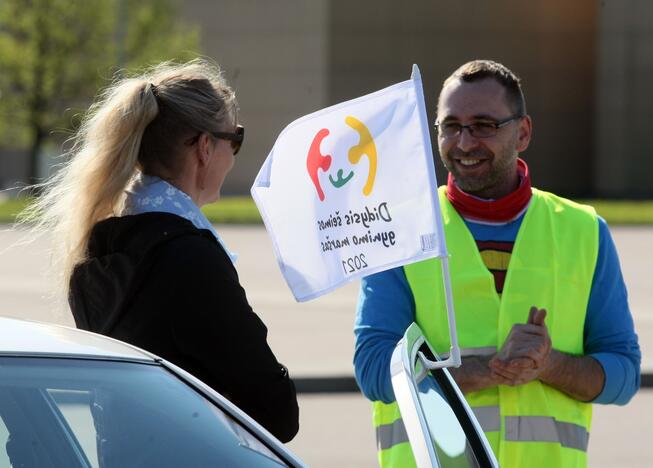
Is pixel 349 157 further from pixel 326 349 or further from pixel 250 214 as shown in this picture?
pixel 250 214

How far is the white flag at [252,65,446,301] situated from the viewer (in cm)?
330

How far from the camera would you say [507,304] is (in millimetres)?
3750

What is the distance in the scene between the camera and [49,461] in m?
2.63

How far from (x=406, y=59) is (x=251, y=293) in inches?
1527

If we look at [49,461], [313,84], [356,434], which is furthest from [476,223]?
[313,84]

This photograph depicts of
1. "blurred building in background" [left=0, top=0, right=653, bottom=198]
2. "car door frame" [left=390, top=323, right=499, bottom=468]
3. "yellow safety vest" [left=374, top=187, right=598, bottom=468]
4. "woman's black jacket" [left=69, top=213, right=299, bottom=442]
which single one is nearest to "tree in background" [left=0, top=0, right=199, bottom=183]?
"blurred building in background" [left=0, top=0, right=653, bottom=198]

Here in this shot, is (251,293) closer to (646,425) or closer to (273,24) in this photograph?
(646,425)

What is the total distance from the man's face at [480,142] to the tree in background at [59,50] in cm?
4232

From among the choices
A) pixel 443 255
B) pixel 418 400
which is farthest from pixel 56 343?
pixel 443 255

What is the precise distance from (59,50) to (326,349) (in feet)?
120

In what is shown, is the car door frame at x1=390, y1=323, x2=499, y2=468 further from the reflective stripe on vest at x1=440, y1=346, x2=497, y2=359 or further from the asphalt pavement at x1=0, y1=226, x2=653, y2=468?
the asphalt pavement at x1=0, y1=226, x2=653, y2=468

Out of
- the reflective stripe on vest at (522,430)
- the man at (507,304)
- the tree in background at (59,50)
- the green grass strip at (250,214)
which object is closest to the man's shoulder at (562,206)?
the man at (507,304)

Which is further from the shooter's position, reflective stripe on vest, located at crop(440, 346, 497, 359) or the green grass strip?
the green grass strip

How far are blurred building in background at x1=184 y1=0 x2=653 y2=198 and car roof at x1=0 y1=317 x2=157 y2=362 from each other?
166ft
